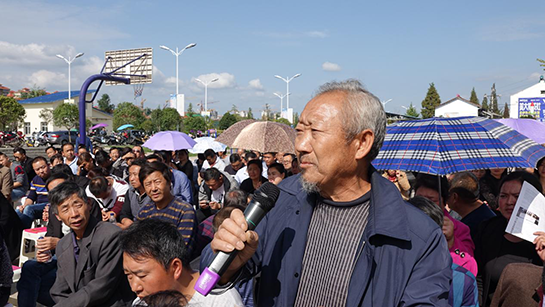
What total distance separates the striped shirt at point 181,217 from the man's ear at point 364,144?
9.09 feet

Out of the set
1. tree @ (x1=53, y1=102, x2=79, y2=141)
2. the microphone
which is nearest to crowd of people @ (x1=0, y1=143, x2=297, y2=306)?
the microphone

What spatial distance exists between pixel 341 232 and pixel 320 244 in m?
0.10

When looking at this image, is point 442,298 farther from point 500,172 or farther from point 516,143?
point 500,172

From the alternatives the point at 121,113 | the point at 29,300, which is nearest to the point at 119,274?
the point at 29,300

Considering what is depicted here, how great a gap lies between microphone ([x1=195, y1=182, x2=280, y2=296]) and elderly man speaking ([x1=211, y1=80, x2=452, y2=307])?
0.04 meters

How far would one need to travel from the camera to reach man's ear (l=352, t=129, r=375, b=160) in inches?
72.4

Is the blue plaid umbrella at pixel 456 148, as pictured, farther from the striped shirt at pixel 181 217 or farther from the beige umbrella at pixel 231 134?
the beige umbrella at pixel 231 134

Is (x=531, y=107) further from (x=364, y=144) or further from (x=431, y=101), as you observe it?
(x=431, y=101)

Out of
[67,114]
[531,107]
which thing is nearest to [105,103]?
[67,114]

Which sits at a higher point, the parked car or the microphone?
the microphone

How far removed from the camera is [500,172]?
6.85 metres

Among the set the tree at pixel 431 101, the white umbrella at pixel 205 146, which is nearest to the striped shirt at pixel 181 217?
the white umbrella at pixel 205 146

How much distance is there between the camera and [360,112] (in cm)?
182

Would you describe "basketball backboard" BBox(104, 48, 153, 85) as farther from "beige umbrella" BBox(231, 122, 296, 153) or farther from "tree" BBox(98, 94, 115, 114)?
"tree" BBox(98, 94, 115, 114)
